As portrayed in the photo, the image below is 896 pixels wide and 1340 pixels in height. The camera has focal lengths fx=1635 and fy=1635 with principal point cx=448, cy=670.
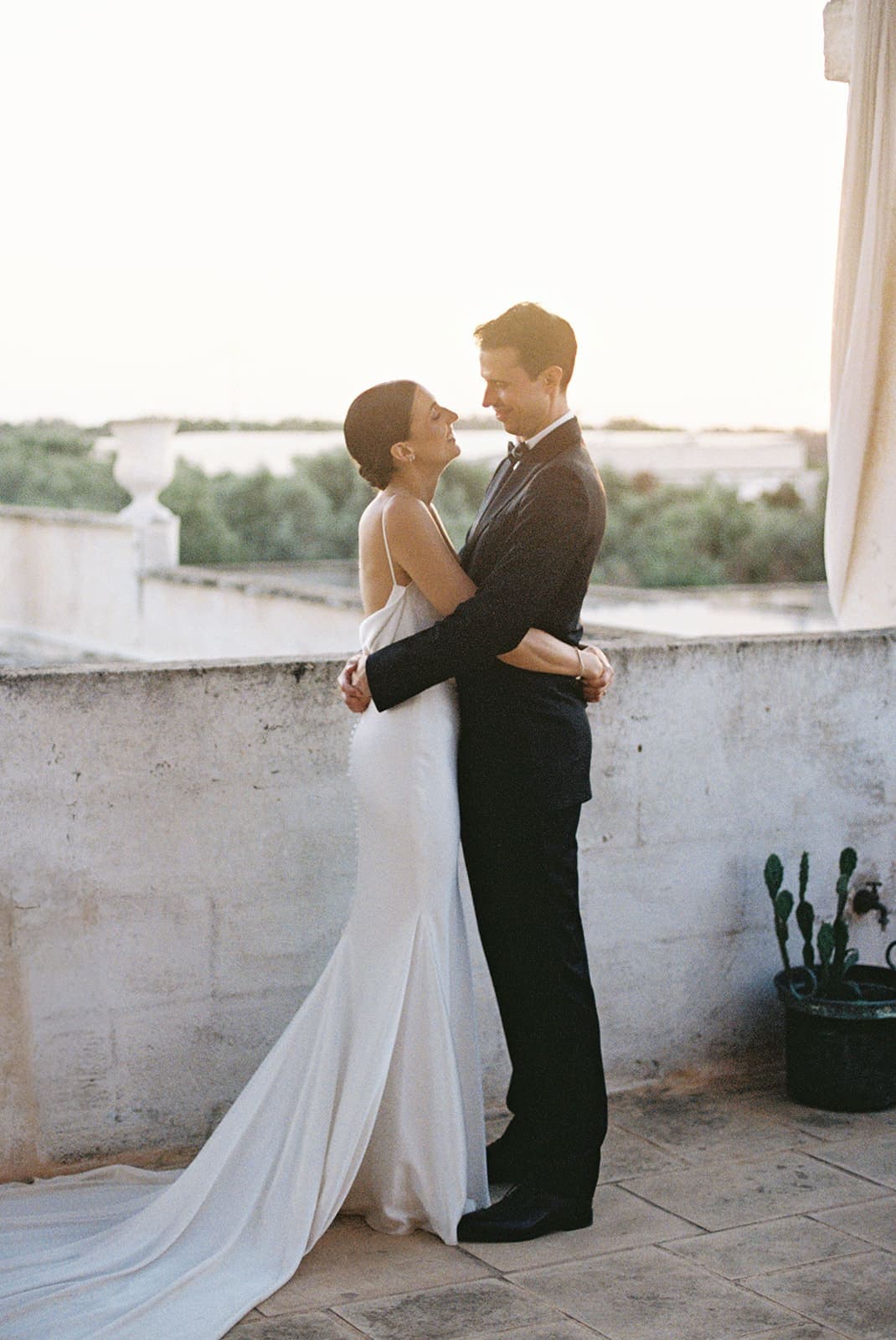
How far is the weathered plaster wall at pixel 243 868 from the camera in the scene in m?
3.41

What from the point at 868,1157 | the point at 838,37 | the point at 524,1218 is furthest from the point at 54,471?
the point at 524,1218

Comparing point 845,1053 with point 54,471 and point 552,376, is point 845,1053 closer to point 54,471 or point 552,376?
point 552,376

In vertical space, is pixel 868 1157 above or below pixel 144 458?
below

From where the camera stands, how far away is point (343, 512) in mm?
42062

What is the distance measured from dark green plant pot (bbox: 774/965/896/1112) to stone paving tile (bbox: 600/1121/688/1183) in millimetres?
488

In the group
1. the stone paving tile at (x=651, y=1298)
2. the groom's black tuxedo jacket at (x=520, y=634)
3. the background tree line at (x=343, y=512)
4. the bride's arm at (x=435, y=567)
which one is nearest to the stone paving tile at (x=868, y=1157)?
the stone paving tile at (x=651, y=1298)

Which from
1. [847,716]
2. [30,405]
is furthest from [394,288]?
[847,716]

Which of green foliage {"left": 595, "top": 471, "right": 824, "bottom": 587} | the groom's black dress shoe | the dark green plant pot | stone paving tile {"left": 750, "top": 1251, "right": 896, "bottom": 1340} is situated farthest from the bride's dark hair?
green foliage {"left": 595, "top": 471, "right": 824, "bottom": 587}

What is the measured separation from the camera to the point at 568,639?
322 centimetres

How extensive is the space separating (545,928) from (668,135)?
23.9m

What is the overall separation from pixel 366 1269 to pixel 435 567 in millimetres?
1309

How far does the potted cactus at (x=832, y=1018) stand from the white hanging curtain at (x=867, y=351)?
1.01 m

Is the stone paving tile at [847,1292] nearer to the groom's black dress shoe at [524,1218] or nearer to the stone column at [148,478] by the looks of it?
the groom's black dress shoe at [524,1218]

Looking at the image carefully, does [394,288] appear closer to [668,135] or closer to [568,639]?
[668,135]
